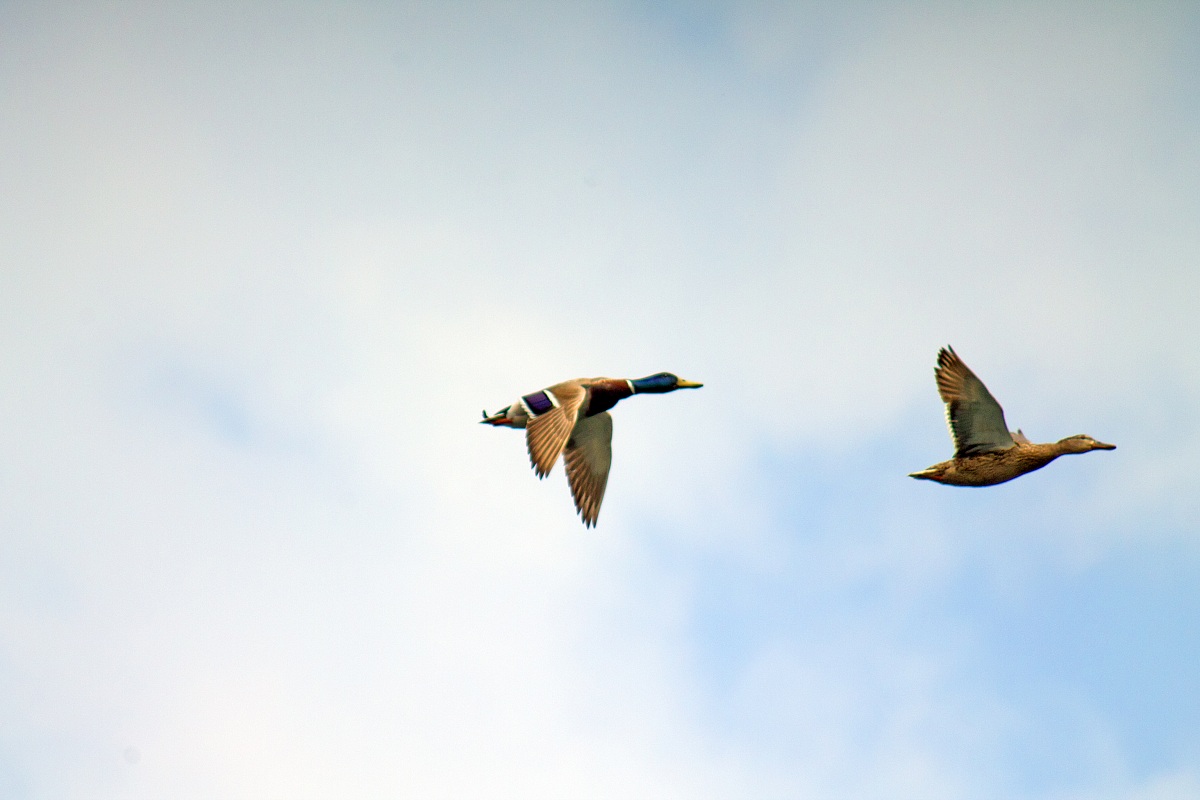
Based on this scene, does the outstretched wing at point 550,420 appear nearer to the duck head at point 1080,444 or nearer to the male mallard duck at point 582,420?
the male mallard duck at point 582,420

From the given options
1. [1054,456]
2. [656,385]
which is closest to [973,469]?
[1054,456]

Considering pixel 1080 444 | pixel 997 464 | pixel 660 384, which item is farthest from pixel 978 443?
pixel 660 384

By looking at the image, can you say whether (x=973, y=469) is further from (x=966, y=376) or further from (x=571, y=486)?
(x=571, y=486)

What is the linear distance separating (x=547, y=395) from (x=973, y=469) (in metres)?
7.93

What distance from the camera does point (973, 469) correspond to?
96.2 ft

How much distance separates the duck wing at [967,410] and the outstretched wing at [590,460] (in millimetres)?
6716

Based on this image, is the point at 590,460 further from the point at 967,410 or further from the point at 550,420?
the point at 967,410

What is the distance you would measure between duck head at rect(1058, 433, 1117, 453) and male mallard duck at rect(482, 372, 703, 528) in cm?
812

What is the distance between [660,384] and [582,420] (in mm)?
2390

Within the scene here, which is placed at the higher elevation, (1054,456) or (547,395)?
(547,395)

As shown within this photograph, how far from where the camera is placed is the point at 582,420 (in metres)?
31.4

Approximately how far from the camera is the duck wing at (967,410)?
1133 inches

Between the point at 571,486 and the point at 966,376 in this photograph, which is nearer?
the point at 966,376

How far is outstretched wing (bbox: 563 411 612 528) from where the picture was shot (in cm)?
3131
